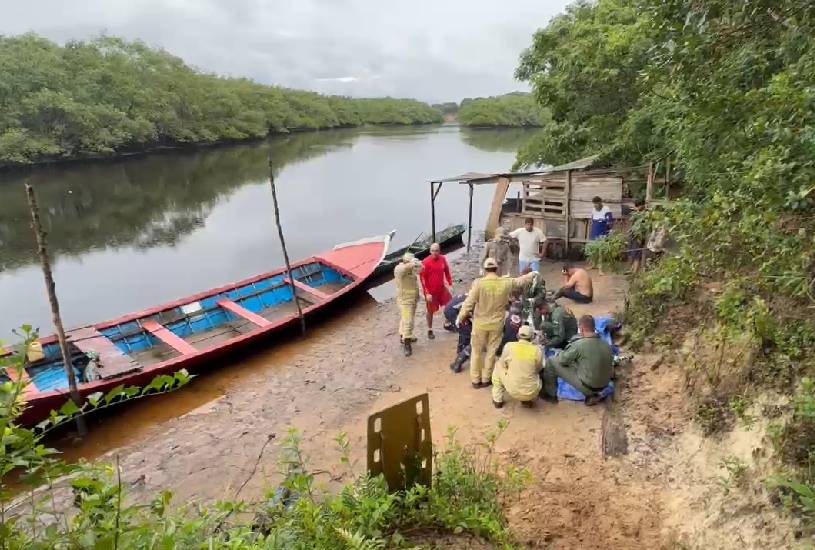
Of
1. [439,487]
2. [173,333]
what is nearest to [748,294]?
[439,487]

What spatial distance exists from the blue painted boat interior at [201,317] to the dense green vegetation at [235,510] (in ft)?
12.1

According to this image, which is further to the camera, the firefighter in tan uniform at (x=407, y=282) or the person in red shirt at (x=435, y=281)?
the person in red shirt at (x=435, y=281)

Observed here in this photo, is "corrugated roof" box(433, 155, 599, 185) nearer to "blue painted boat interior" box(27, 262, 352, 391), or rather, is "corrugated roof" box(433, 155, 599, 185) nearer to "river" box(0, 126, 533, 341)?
"blue painted boat interior" box(27, 262, 352, 391)

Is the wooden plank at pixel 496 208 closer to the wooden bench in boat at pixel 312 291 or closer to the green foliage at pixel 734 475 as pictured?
the wooden bench in boat at pixel 312 291

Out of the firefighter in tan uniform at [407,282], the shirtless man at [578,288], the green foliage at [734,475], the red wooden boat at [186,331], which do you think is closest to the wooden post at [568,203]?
the shirtless man at [578,288]

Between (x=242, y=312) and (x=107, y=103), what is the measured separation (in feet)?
123

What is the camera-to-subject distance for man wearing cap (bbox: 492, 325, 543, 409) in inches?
228

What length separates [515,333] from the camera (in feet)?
23.6

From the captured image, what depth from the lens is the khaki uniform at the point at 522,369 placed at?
5797 millimetres

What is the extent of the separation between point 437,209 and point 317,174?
13.7 m

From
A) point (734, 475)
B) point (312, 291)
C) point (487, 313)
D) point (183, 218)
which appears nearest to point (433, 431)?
point (487, 313)

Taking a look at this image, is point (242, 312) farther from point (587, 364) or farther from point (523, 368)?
point (587, 364)

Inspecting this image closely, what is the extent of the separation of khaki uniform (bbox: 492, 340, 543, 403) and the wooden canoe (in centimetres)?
751

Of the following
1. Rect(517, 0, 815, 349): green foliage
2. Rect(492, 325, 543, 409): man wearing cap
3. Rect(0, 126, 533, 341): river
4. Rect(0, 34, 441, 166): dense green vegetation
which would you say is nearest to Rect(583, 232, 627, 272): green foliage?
Rect(517, 0, 815, 349): green foliage
